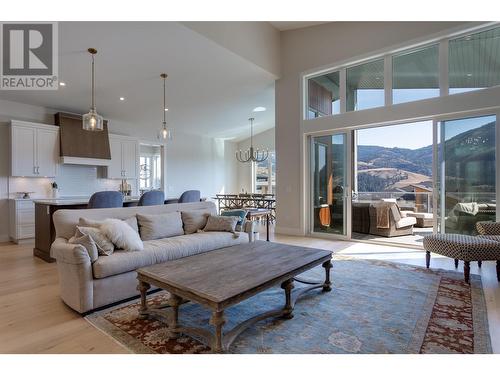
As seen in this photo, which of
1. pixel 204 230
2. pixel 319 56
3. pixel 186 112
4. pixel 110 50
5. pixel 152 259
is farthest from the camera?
pixel 186 112

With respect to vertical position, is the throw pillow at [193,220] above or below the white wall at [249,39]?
below

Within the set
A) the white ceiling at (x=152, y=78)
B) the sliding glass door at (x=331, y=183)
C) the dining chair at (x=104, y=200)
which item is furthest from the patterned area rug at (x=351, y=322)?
the white ceiling at (x=152, y=78)

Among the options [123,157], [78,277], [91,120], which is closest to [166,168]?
[123,157]

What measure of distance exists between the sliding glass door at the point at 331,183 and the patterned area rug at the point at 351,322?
260 centimetres

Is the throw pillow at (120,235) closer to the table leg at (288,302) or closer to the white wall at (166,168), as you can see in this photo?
the table leg at (288,302)

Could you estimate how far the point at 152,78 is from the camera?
17.6ft

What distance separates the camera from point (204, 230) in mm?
3861

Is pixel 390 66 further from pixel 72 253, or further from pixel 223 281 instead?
pixel 72 253

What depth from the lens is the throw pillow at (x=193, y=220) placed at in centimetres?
384

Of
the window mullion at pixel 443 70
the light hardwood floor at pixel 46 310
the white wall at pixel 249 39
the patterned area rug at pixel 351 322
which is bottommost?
the light hardwood floor at pixel 46 310
